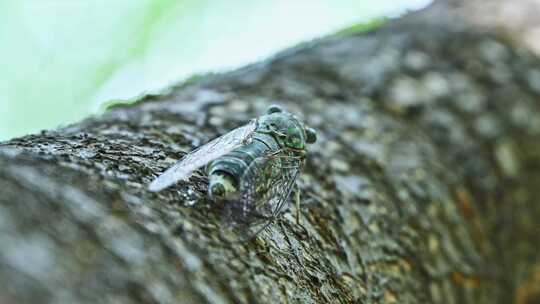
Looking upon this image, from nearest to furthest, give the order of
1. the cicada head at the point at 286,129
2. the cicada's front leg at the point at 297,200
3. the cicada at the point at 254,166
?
1. the cicada at the point at 254,166
2. the cicada's front leg at the point at 297,200
3. the cicada head at the point at 286,129

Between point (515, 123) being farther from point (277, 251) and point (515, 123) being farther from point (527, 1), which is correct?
point (277, 251)

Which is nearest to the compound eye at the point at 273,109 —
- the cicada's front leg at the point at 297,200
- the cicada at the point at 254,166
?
the cicada at the point at 254,166

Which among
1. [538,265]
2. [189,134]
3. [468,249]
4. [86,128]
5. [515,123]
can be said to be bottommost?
[538,265]

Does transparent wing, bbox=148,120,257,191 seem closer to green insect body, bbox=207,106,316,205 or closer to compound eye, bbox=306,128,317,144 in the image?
green insect body, bbox=207,106,316,205

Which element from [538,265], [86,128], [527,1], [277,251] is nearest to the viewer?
[277,251]

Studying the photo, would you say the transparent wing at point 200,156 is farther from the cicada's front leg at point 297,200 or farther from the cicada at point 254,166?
the cicada's front leg at point 297,200

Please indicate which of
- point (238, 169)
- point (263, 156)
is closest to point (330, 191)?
point (263, 156)

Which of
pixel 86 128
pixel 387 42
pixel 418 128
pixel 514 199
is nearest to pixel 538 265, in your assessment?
pixel 514 199

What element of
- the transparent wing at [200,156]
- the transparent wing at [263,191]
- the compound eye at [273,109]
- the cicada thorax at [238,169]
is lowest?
the transparent wing at [263,191]
